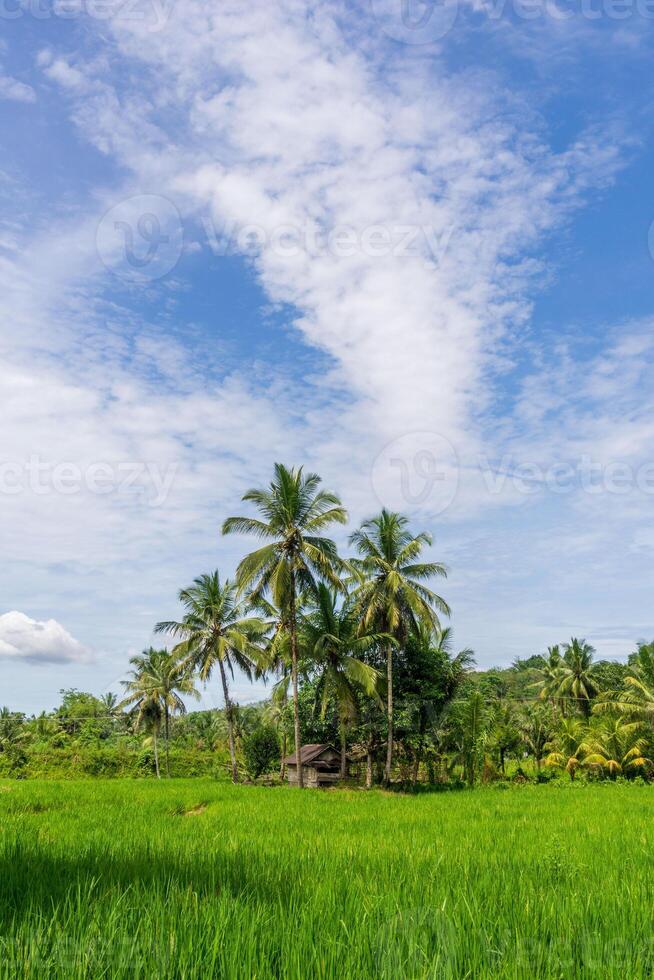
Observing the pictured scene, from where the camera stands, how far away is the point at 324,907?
3.94 metres

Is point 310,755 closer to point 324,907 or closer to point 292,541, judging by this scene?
point 292,541

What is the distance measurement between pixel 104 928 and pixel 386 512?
25183 mm

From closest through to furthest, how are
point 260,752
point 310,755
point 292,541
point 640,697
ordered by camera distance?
point 292,541 → point 310,755 → point 640,697 → point 260,752

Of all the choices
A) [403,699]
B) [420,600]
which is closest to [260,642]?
[403,699]

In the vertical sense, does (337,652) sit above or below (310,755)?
above

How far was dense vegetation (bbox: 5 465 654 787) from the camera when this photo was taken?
24172 mm

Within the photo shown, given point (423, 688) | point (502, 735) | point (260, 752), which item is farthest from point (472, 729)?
point (260, 752)

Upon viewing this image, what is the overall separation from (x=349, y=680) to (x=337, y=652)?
1485 mm

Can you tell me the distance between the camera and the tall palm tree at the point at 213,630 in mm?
31172

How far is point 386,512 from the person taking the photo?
92.3 ft

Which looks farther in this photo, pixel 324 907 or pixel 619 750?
pixel 619 750

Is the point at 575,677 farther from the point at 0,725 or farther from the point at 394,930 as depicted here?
the point at 394,930

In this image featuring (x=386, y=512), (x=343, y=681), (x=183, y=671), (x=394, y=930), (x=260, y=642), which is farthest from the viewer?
(x=260, y=642)

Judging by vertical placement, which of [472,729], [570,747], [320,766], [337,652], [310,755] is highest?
[337,652]
